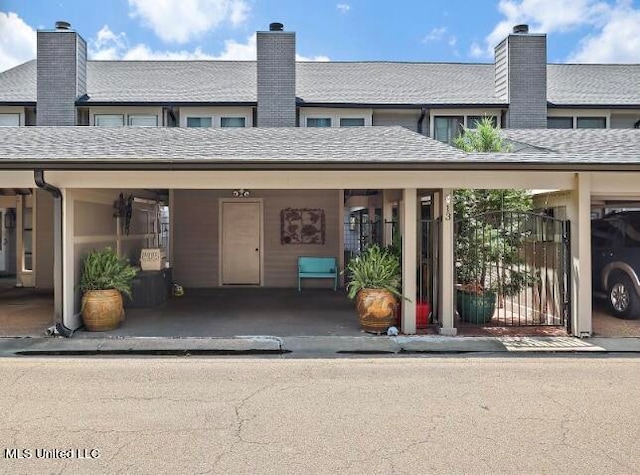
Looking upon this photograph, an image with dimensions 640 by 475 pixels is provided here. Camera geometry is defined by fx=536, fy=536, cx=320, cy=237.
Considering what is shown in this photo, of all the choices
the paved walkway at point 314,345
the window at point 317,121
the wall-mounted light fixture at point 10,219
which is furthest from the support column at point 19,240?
the window at point 317,121

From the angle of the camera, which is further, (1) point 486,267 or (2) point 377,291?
(1) point 486,267

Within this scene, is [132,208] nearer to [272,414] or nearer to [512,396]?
[272,414]

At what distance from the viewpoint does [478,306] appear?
30.2ft

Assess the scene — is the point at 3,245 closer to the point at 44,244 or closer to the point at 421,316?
the point at 44,244

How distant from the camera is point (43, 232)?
1430cm

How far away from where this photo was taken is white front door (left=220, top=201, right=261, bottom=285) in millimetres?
14570

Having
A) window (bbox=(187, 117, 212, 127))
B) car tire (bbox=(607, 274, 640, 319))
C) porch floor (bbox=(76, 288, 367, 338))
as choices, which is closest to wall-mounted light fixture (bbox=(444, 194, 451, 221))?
porch floor (bbox=(76, 288, 367, 338))

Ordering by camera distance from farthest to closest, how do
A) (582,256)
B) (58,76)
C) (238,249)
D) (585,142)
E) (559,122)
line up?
1. (559,122)
2. (58,76)
3. (238,249)
4. (585,142)
5. (582,256)

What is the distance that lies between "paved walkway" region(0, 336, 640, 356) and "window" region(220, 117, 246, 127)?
29.3 feet

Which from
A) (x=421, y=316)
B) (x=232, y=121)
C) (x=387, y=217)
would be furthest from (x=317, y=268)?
(x=421, y=316)

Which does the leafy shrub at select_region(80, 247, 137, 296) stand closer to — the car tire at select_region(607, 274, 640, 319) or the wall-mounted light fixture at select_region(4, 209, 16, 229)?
the car tire at select_region(607, 274, 640, 319)

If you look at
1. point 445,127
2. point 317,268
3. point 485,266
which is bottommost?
point 317,268

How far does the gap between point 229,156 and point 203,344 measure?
2880 millimetres

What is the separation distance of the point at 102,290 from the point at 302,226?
674cm
